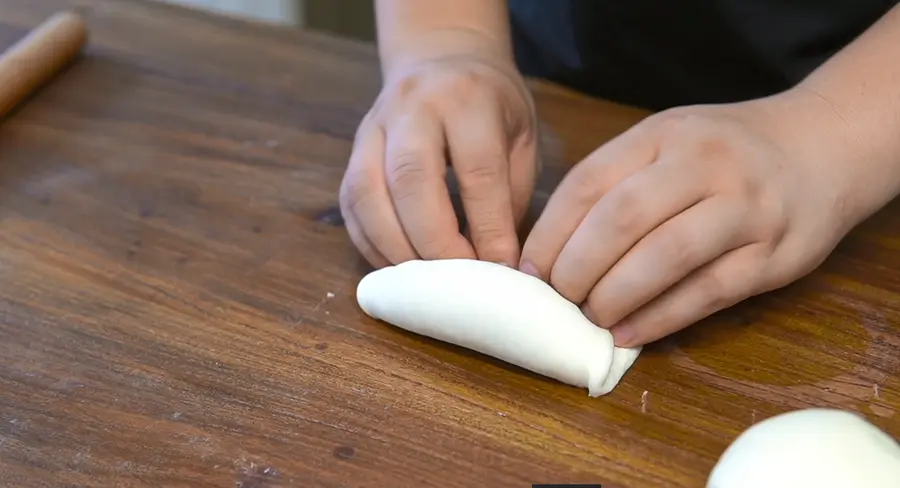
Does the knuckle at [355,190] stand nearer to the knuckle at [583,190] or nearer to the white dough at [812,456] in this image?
the knuckle at [583,190]

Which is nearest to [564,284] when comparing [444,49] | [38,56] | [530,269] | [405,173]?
[530,269]

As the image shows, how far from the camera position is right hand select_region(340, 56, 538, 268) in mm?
602

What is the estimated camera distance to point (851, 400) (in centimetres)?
55

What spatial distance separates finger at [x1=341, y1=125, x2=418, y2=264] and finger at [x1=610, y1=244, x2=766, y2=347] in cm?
16

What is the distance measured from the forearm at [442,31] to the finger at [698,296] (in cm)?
26

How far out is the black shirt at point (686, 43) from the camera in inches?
29.9

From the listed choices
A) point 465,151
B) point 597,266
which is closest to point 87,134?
point 465,151

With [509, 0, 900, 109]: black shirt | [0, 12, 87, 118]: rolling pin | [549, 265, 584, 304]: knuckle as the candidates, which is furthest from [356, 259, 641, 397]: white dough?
[0, 12, 87, 118]: rolling pin

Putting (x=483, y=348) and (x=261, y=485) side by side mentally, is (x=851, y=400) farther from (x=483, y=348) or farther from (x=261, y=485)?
(x=261, y=485)

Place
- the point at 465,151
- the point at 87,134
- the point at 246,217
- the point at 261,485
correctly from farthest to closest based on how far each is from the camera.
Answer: the point at 87,134, the point at 246,217, the point at 465,151, the point at 261,485

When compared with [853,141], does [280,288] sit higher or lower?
lower

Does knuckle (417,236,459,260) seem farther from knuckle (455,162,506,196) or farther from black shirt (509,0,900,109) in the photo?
black shirt (509,0,900,109)

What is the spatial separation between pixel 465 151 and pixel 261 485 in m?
0.25

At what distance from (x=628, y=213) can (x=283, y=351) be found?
24cm
